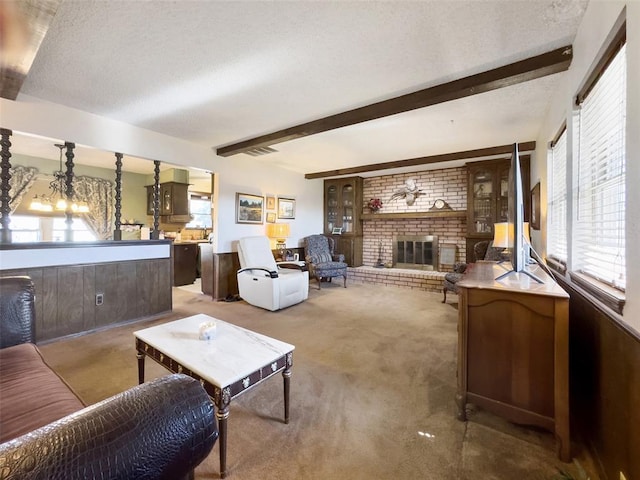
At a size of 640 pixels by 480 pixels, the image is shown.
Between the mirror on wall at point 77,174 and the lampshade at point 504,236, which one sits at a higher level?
the mirror on wall at point 77,174

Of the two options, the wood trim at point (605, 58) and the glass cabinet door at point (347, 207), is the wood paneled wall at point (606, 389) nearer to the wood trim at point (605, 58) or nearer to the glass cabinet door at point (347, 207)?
the wood trim at point (605, 58)

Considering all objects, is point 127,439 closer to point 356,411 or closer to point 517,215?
point 356,411

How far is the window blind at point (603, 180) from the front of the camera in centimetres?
130

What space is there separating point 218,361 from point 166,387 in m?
0.99

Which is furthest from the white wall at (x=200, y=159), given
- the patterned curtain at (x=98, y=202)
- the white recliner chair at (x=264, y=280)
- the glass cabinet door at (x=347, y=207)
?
the patterned curtain at (x=98, y=202)

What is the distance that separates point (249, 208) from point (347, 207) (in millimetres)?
2520

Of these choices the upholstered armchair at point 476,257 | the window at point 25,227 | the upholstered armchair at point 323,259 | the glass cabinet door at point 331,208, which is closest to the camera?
the upholstered armchair at point 476,257

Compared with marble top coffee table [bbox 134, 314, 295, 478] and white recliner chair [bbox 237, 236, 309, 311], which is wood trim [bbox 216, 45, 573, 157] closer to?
white recliner chair [bbox 237, 236, 309, 311]

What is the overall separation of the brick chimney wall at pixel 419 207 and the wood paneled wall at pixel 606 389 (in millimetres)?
3848

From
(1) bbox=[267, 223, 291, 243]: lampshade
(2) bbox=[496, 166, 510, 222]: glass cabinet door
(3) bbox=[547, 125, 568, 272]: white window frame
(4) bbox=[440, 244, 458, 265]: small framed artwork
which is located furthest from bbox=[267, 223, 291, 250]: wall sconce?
(3) bbox=[547, 125, 568, 272]: white window frame

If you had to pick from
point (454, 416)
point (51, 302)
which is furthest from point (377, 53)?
point (51, 302)

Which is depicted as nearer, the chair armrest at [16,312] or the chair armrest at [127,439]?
the chair armrest at [127,439]

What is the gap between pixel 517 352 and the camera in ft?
5.08

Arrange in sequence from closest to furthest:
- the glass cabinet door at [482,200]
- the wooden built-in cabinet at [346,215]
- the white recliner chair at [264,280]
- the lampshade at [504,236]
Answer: the lampshade at [504,236] < the white recliner chair at [264,280] < the glass cabinet door at [482,200] < the wooden built-in cabinet at [346,215]
